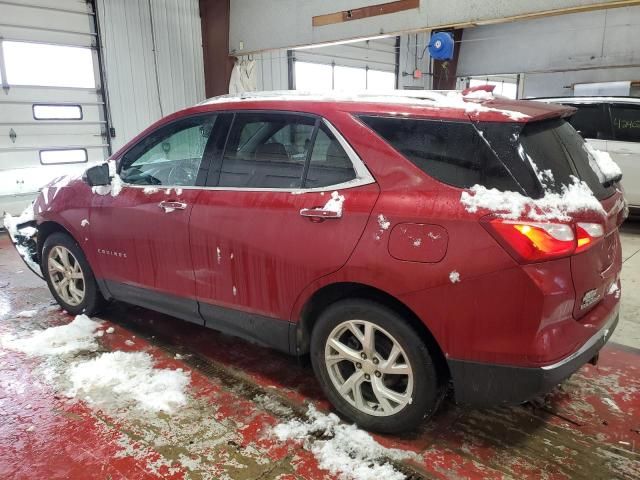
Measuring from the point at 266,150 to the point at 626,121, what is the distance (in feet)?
19.1

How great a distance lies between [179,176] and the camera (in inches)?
122

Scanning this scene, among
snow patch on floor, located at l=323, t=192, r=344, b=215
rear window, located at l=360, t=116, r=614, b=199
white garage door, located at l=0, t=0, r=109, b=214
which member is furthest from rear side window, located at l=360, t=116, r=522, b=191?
white garage door, located at l=0, t=0, r=109, b=214

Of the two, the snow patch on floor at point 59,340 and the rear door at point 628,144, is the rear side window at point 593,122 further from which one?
the snow patch on floor at point 59,340

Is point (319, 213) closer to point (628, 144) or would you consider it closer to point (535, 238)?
point (535, 238)

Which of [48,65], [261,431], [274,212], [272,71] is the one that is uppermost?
[272,71]

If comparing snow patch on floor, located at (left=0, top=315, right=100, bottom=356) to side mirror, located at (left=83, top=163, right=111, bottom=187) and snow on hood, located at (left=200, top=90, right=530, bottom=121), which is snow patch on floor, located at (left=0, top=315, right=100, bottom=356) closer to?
side mirror, located at (left=83, top=163, right=111, bottom=187)

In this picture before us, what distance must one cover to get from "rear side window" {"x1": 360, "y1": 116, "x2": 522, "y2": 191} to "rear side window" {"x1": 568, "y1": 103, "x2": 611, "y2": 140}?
17.7ft

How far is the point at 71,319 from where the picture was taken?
3980 mm

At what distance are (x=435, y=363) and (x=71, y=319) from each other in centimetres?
306

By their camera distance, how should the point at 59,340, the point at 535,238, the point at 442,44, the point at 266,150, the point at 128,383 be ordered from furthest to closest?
the point at 442,44, the point at 59,340, the point at 128,383, the point at 266,150, the point at 535,238

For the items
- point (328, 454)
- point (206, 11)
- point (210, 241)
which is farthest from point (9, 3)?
point (328, 454)

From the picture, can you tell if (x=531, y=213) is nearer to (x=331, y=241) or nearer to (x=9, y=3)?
(x=331, y=241)

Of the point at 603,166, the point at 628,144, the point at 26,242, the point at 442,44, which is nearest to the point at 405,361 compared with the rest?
the point at 603,166

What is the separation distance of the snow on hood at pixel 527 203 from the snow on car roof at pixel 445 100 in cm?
34
